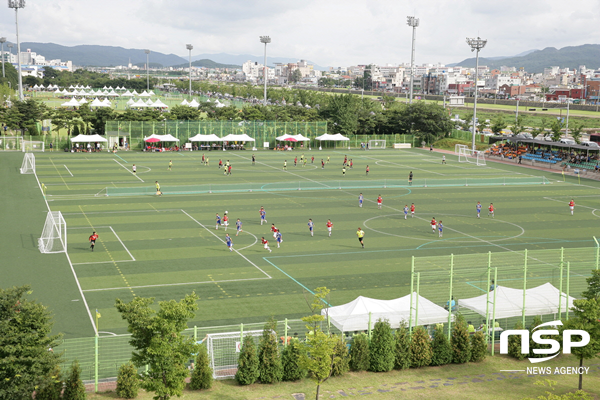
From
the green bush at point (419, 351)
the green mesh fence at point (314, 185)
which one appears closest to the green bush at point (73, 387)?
the green bush at point (419, 351)

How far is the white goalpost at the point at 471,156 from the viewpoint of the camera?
93000mm

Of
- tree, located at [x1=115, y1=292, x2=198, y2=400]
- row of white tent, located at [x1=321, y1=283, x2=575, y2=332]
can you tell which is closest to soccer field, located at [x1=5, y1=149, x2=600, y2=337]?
row of white tent, located at [x1=321, y1=283, x2=575, y2=332]

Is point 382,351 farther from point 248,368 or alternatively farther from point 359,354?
point 248,368

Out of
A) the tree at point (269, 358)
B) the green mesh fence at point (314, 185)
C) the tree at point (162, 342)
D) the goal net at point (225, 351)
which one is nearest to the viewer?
the tree at point (162, 342)

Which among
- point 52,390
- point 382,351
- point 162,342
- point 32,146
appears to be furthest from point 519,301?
point 32,146

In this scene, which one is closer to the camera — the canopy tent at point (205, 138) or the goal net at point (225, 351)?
the goal net at point (225, 351)

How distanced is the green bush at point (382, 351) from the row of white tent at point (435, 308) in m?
1.26

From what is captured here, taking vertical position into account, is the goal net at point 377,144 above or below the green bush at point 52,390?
above

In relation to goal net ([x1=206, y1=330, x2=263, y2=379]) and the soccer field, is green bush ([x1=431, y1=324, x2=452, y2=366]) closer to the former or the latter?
goal net ([x1=206, y1=330, x2=263, y2=379])

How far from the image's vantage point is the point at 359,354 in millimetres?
22172

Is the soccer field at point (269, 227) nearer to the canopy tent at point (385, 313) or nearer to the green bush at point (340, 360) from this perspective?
the canopy tent at point (385, 313)

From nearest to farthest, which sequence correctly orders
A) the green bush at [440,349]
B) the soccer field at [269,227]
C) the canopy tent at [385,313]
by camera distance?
1. the green bush at [440,349]
2. the canopy tent at [385,313]
3. the soccer field at [269,227]

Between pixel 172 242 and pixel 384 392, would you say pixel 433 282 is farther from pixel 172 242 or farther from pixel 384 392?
pixel 172 242

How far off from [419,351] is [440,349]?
3.03 ft
